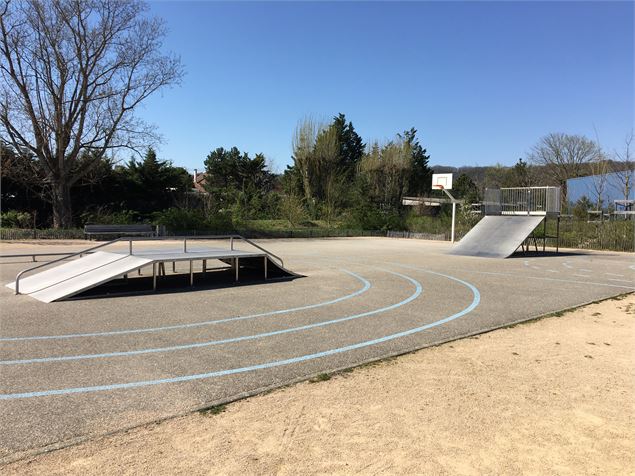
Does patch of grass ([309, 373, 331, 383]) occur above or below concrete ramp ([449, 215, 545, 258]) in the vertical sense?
below

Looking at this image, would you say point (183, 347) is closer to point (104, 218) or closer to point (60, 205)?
point (60, 205)

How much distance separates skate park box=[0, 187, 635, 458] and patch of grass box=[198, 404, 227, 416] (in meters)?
0.09

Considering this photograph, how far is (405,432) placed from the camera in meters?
3.32

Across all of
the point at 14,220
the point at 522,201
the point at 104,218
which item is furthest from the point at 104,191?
the point at 522,201

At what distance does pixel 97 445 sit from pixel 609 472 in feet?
10.5

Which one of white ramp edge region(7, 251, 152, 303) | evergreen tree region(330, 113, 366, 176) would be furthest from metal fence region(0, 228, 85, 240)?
evergreen tree region(330, 113, 366, 176)

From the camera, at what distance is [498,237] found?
19750 millimetres

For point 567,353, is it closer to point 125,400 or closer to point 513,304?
point 513,304

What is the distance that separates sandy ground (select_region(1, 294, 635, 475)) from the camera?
9.43 ft

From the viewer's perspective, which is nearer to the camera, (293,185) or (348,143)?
(293,185)

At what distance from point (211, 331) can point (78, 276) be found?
4526mm

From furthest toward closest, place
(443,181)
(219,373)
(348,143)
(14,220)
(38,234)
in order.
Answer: (348,143) < (443,181) < (14,220) < (38,234) < (219,373)

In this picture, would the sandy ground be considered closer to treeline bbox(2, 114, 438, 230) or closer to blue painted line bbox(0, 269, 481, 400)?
blue painted line bbox(0, 269, 481, 400)

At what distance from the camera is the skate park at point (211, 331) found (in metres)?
3.77
